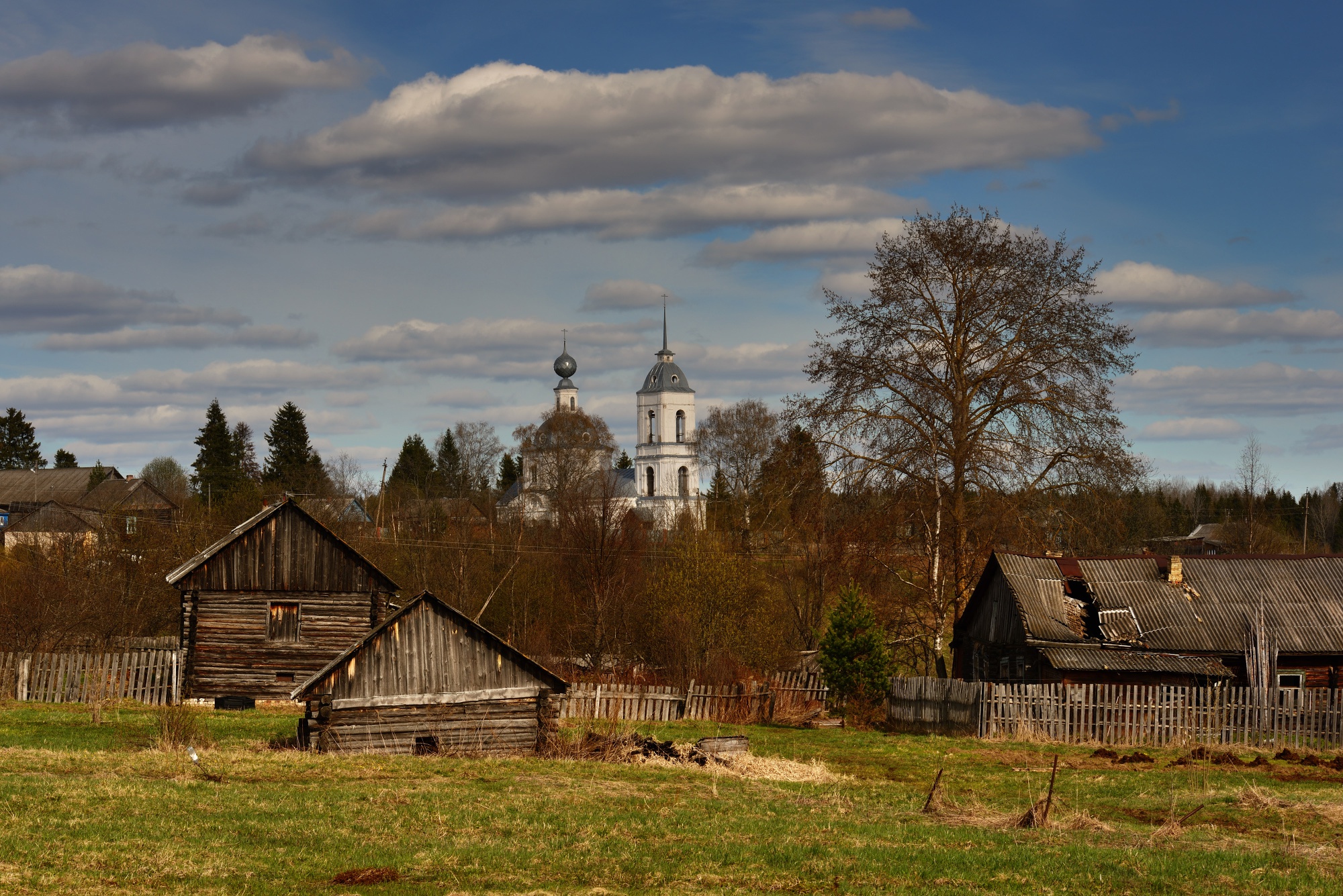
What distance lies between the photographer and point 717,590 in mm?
44344

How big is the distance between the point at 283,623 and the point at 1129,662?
2257cm

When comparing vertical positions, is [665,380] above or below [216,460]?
above

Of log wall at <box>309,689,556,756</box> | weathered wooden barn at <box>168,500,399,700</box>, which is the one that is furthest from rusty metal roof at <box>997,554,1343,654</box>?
weathered wooden barn at <box>168,500,399,700</box>

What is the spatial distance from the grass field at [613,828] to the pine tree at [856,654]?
36.1ft

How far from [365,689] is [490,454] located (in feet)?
283

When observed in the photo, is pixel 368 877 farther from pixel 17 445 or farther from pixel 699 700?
pixel 17 445

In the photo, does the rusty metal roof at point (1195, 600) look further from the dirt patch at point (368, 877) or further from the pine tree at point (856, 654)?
the dirt patch at point (368, 877)

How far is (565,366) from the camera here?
144m

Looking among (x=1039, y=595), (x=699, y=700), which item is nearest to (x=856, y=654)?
(x=699, y=700)

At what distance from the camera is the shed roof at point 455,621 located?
2289 centimetres

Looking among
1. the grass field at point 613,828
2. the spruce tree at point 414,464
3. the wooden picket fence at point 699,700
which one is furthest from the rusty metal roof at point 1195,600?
the spruce tree at point 414,464

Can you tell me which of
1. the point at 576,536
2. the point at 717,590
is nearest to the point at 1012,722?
the point at 717,590

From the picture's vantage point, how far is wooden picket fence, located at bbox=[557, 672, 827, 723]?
1385 inches

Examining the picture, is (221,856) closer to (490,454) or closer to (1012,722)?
(1012,722)
